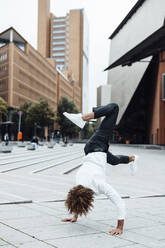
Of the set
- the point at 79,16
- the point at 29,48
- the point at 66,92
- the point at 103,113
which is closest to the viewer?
the point at 103,113

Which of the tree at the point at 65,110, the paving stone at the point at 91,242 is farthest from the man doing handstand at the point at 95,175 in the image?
the tree at the point at 65,110

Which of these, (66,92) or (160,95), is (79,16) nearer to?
(66,92)

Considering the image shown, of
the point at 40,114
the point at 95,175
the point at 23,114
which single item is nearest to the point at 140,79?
the point at 40,114

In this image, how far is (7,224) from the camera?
4.25m

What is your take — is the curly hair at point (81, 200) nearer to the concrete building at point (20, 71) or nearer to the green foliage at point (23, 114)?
the green foliage at point (23, 114)

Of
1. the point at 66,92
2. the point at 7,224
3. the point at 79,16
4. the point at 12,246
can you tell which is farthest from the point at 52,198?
the point at 79,16

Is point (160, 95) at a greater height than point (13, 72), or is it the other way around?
point (13, 72)

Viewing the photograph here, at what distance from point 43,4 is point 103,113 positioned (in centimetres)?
15017

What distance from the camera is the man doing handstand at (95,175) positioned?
3.93 meters

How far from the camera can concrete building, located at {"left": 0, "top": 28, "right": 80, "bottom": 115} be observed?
70.8 m

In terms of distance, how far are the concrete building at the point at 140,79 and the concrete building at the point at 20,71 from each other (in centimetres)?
2109

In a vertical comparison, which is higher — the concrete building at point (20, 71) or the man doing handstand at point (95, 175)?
the concrete building at point (20, 71)

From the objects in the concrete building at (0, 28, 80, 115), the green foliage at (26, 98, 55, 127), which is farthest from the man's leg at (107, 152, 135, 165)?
the concrete building at (0, 28, 80, 115)

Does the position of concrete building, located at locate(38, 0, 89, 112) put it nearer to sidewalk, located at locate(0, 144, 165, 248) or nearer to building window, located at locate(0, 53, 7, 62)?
building window, located at locate(0, 53, 7, 62)
